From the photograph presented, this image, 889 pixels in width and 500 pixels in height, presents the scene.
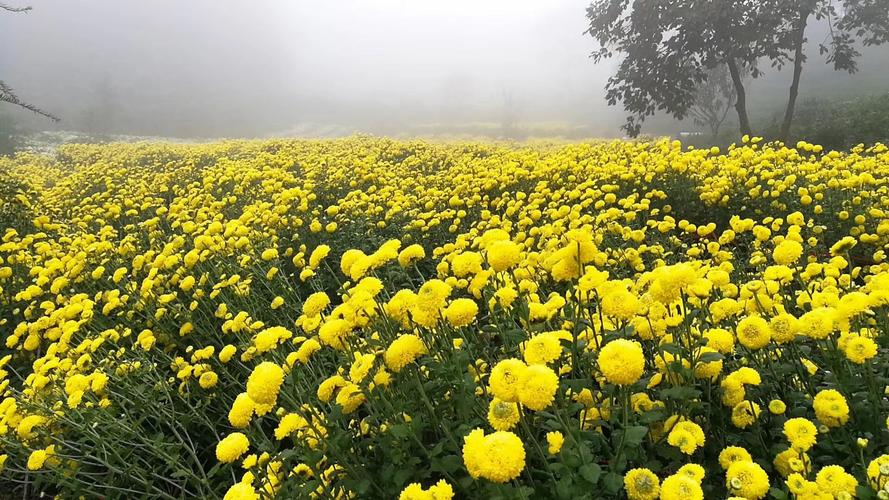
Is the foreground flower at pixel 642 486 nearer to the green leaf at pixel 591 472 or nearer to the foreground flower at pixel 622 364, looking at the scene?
the green leaf at pixel 591 472

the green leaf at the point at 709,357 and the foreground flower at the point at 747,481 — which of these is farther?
the green leaf at the point at 709,357

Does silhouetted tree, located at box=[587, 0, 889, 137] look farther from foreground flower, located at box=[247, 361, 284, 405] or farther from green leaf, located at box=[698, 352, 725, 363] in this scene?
foreground flower, located at box=[247, 361, 284, 405]

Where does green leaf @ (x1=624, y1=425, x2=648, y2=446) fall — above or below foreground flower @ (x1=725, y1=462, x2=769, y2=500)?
above

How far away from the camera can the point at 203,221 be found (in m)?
7.00

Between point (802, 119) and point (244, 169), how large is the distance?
24222 millimetres

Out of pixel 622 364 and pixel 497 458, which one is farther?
pixel 622 364

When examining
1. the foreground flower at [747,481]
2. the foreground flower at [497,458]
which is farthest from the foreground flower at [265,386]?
the foreground flower at [747,481]

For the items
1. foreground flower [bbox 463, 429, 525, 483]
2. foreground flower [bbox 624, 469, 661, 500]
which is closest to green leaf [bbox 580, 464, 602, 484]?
foreground flower [bbox 624, 469, 661, 500]

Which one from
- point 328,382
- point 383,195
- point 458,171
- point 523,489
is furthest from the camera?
point 458,171

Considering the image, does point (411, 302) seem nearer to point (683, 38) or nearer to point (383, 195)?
point (383, 195)

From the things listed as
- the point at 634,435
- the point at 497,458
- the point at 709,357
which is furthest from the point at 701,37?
the point at 497,458

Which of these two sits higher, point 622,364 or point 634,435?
point 622,364

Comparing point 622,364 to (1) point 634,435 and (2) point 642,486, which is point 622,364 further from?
(2) point 642,486

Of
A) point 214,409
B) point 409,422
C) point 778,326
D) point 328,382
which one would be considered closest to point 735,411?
point 778,326
